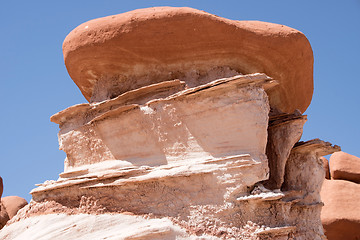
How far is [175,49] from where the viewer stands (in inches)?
280

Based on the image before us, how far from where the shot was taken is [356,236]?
486 inches

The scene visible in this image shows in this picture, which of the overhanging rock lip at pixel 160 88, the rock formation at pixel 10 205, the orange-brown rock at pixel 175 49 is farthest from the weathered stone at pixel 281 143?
the rock formation at pixel 10 205

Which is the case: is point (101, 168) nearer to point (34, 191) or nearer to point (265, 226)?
point (34, 191)

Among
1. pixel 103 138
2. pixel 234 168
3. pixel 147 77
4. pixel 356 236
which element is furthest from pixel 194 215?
pixel 356 236

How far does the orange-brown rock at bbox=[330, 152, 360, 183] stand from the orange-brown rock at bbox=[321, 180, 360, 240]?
3.82ft

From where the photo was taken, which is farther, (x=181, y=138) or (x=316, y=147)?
(x=316, y=147)

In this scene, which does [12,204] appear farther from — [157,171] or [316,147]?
[316,147]

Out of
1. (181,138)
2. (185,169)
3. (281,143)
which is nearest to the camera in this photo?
(185,169)

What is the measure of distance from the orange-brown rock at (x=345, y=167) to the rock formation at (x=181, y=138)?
22.1 feet

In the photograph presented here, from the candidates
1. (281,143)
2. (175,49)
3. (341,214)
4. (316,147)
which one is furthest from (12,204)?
(316,147)

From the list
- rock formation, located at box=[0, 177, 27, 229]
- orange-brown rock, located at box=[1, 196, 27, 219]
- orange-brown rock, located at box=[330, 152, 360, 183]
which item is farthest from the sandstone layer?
orange-brown rock, located at box=[1, 196, 27, 219]

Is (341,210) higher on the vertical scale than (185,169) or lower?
lower

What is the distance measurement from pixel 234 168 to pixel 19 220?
3.22 metres

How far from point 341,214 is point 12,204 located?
9.66 metres
